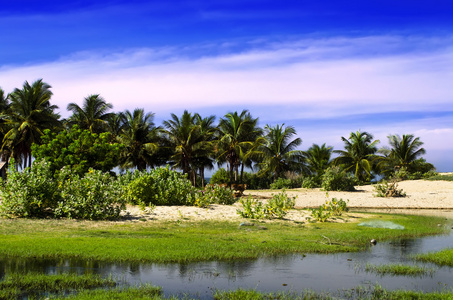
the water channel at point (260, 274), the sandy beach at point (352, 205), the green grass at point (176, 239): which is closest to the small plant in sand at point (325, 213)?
the sandy beach at point (352, 205)

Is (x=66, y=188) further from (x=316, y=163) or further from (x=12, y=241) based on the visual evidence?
(x=316, y=163)

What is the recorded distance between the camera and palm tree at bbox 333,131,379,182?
Result: 4747cm

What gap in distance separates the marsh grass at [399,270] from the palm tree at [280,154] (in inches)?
1321

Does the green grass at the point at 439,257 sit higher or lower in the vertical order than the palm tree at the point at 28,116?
lower

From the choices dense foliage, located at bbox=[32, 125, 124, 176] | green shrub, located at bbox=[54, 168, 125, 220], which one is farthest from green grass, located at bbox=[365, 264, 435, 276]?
dense foliage, located at bbox=[32, 125, 124, 176]

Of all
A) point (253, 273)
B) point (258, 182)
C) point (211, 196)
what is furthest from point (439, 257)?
point (258, 182)

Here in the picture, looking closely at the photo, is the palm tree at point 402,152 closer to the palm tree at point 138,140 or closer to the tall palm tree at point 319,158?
the tall palm tree at point 319,158

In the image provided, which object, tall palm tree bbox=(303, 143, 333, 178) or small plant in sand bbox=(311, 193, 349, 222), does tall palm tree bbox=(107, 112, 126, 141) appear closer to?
tall palm tree bbox=(303, 143, 333, 178)

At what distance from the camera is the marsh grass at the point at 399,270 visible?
993cm

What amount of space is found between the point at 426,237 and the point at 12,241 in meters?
13.1

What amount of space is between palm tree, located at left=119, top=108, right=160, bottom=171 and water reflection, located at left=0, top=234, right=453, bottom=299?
3630 centimetres

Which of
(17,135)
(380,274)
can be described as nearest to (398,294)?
(380,274)

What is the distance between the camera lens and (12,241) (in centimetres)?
1210

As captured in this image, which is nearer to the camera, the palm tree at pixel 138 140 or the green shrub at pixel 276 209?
the green shrub at pixel 276 209
